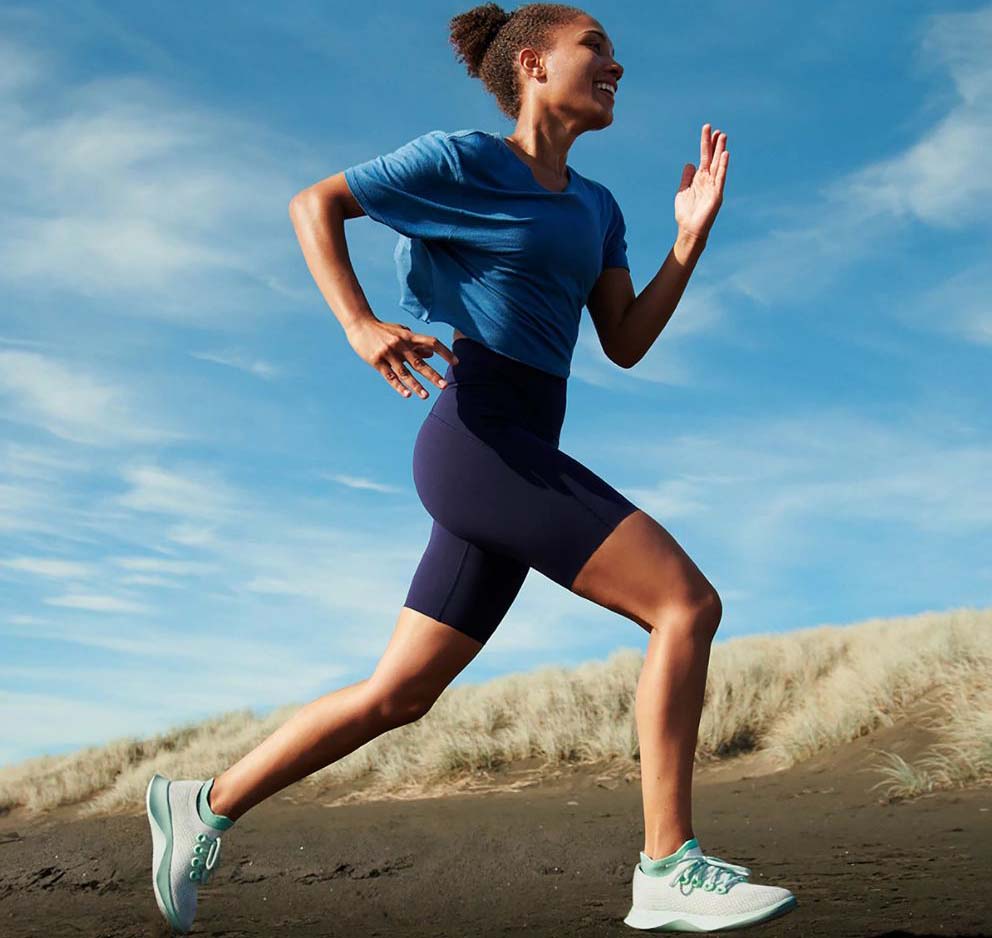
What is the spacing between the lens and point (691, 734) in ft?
11.3

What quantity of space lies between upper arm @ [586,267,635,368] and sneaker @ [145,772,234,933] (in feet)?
6.91

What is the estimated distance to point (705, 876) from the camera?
3.37m

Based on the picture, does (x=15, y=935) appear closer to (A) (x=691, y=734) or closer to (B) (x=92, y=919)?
(B) (x=92, y=919)

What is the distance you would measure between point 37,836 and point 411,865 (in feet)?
9.33

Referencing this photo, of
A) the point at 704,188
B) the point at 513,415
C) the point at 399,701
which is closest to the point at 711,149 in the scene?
the point at 704,188

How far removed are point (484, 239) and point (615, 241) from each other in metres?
0.76

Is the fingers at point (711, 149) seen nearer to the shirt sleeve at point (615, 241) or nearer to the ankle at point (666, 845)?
the shirt sleeve at point (615, 241)

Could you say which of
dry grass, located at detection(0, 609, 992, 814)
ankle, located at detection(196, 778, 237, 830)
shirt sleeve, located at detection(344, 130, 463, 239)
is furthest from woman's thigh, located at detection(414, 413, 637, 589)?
dry grass, located at detection(0, 609, 992, 814)

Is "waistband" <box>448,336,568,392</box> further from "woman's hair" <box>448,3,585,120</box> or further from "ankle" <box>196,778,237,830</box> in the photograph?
"ankle" <box>196,778,237,830</box>

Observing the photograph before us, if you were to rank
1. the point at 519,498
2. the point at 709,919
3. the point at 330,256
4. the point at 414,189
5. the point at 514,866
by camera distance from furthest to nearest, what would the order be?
1. the point at 514,866
2. the point at 414,189
3. the point at 330,256
4. the point at 519,498
5. the point at 709,919

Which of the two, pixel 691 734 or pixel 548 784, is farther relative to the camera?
pixel 548 784

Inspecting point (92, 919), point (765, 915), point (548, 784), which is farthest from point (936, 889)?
point (548, 784)

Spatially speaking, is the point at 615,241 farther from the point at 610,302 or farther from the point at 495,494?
the point at 495,494

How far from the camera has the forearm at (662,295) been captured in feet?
13.7
